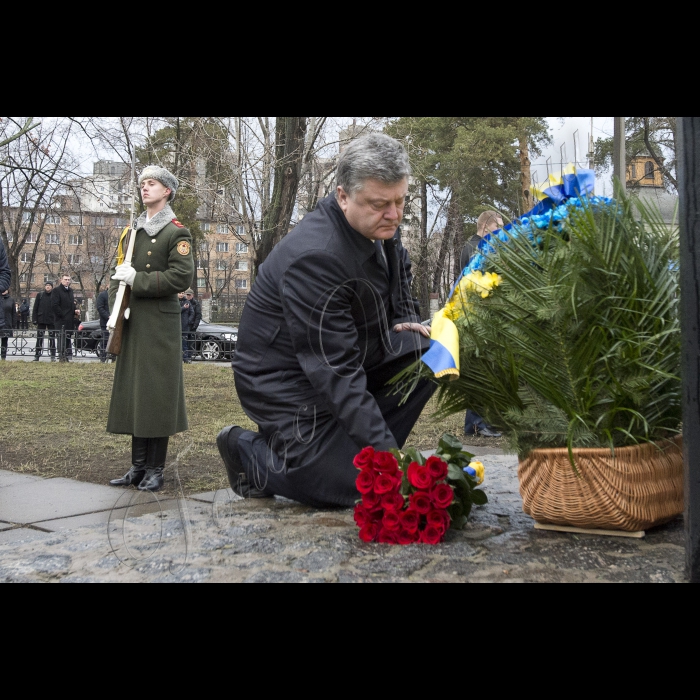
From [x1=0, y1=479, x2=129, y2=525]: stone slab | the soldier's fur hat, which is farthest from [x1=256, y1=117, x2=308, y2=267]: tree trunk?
[x1=0, y1=479, x2=129, y2=525]: stone slab

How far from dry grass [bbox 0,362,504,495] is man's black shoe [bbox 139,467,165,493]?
0.06 meters

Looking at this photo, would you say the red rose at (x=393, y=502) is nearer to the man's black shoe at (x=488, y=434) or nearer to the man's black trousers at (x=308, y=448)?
the man's black trousers at (x=308, y=448)

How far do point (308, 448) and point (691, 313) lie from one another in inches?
66.9

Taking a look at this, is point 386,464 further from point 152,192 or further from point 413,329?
point 152,192

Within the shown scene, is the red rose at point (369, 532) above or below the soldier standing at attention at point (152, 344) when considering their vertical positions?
below

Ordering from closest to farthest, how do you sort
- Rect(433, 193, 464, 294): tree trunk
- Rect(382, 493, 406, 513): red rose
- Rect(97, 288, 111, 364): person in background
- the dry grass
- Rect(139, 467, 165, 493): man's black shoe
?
Rect(382, 493, 406, 513): red rose < Rect(433, 193, 464, 294): tree trunk < Rect(139, 467, 165, 493): man's black shoe < the dry grass < Rect(97, 288, 111, 364): person in background

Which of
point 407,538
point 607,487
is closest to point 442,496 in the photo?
point 407,538

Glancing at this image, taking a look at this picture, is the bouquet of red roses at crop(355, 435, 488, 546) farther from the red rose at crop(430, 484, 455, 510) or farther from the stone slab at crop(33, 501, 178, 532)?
the stone slab at crop(33, 501, 178, 532)

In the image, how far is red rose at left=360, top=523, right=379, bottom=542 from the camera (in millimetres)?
2918

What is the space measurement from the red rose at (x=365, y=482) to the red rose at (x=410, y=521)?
0.15 meters

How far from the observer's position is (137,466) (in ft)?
15.0

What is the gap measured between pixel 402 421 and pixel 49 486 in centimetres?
207

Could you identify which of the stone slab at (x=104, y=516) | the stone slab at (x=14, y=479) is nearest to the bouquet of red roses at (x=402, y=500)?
the stone slab at (x=104, y=516)

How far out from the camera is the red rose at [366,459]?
2.93 m
